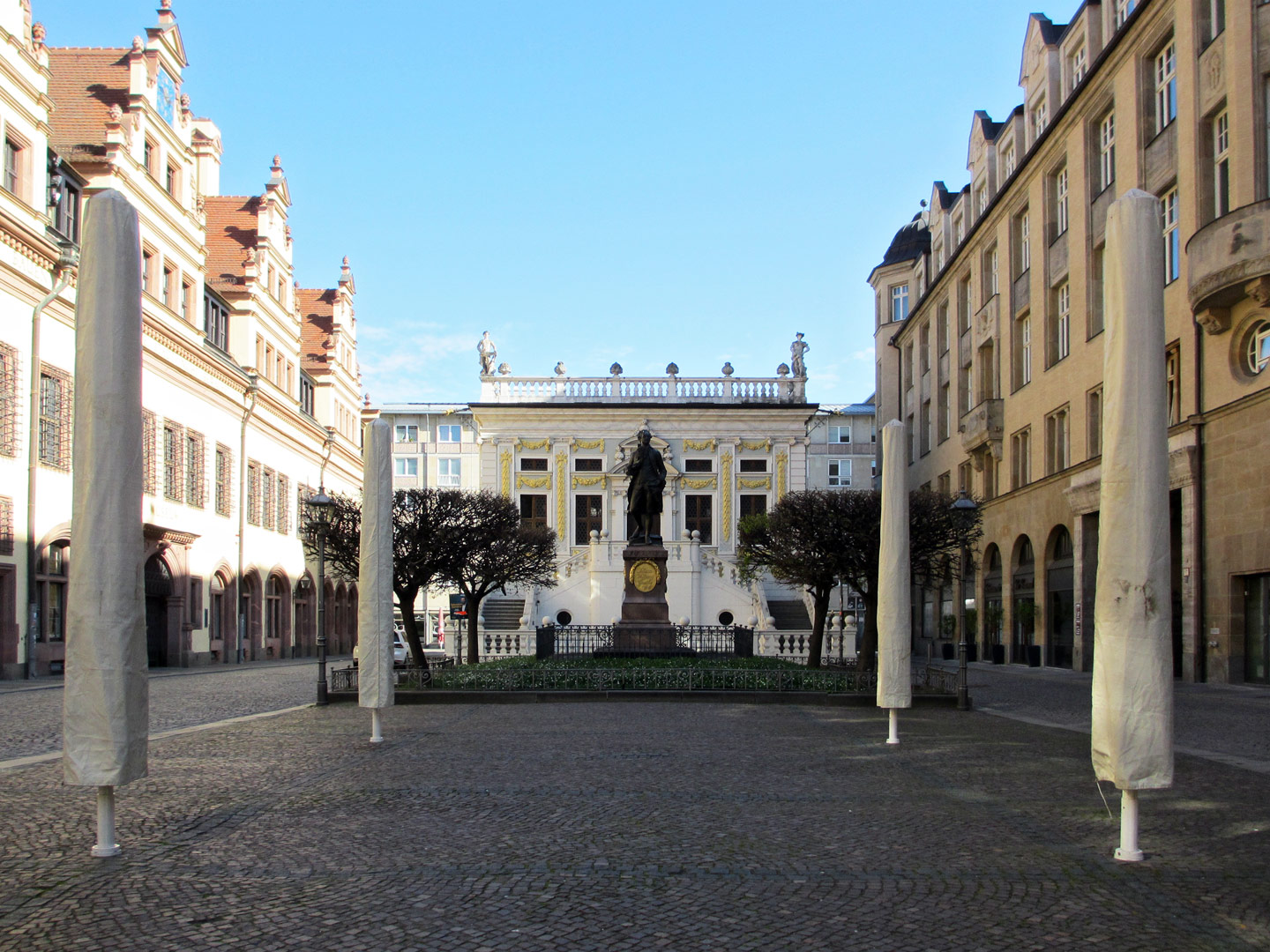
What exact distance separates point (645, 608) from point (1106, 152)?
1901 cm

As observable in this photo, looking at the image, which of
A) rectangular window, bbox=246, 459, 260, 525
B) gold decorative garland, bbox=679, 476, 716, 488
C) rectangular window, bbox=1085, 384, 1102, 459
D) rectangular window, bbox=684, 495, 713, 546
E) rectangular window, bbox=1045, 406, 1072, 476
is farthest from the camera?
gold decorative garland, bbox=679, 476, 716, 488

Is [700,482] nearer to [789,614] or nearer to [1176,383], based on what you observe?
[789,614]

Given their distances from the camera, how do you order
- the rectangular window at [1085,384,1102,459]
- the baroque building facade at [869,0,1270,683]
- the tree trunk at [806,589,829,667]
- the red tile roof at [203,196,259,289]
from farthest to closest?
the red tile roof at [203,196,259,289], the rectangular window at [1085,384,1102,459], the tree trunk at [806,589,829,667], the baroque building facade at [869,0,1270,683]

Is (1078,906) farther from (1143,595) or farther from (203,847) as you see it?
(203,847)

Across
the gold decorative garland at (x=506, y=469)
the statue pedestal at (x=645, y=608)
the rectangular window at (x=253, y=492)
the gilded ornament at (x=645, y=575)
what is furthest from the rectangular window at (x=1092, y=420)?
the gold decorative garland at (x=506, y=469)

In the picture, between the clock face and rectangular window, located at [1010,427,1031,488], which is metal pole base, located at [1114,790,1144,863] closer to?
rectangular window, located at [1010,427,1031,488]

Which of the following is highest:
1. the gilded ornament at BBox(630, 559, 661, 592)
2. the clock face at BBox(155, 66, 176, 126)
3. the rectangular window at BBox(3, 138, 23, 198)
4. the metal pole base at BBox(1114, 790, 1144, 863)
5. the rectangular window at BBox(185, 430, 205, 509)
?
the clock face at BBox(155, 66, 176, 126)

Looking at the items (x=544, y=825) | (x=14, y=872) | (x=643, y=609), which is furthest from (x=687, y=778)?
(x=643, y=609)

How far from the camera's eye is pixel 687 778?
1133cm

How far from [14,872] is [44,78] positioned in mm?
28553

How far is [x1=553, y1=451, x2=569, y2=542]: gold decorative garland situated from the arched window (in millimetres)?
28371

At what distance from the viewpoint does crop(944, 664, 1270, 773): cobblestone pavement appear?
14273 mm

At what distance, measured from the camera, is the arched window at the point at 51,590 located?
1158 inches

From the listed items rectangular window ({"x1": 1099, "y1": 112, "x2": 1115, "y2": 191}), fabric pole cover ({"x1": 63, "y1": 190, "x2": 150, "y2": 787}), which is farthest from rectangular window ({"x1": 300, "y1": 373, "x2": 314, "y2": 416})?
fabric pole cover ({"x1": 63, "y1": 190, "x2": 150, "y2": 787})
